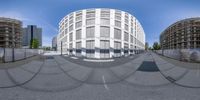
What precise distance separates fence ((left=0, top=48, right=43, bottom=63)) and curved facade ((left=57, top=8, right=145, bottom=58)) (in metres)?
2.26

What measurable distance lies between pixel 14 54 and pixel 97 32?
156 inches

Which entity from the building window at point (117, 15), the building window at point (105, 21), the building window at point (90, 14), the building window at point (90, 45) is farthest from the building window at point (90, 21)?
the building window at point (117, 15)

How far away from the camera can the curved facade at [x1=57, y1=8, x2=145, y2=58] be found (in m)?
3.55

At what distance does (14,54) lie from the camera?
5227mm

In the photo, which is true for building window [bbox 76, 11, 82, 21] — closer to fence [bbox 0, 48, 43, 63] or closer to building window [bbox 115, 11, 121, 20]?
building window [bbox 115, 11, 121, 20]

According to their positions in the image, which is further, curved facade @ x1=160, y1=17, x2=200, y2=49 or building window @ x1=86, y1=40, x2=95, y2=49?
curved facade @ x1=160, y1=17, x2=200, y2=49

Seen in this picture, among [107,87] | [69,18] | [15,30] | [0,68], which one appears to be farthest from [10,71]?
[15,30]

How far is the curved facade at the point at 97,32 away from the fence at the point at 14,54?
7.41ft

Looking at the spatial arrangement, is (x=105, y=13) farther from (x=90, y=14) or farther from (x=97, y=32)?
(x=97, y=32)

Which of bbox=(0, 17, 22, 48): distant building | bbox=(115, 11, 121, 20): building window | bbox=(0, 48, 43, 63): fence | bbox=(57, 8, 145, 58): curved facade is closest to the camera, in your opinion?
bbox=(57, 8, 145, 58): curved facade

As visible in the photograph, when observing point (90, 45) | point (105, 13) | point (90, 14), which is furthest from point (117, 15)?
point (90, 45)

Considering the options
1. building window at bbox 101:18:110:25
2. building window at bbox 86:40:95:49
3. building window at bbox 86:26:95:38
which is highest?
building window at bbox 101:18:110:25

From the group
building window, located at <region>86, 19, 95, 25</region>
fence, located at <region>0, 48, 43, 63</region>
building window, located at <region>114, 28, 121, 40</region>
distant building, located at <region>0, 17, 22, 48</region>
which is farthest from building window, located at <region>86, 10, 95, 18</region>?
distant building, located at <region>0, 17, 22, 48</region>

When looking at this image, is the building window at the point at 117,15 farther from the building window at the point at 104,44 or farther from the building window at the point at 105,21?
the building window at the point at 104,44
